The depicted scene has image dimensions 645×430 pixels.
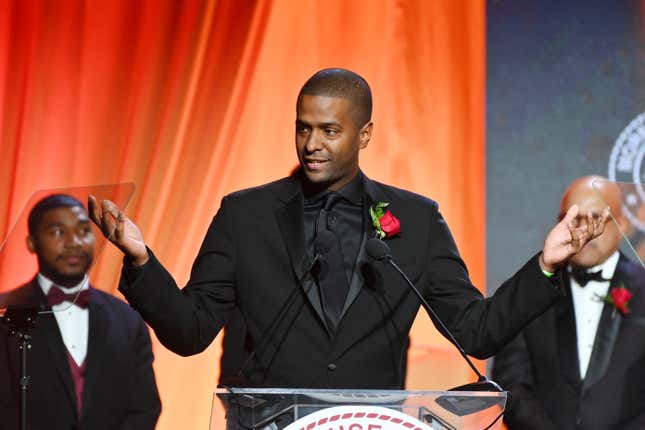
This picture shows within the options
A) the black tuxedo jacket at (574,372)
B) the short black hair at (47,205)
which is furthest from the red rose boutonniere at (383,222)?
the black tuxedo jacket at (574,372)

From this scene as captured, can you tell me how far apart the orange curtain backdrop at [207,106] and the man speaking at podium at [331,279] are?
37.4 inches

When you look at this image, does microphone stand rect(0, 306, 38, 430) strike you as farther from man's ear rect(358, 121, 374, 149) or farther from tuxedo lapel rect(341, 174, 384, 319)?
man's ear rect(358, 121, 374, 149)

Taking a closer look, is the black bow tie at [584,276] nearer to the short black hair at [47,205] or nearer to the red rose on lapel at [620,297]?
the red rose on lapel at [620,297]

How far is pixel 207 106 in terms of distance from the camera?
3561 millimetres

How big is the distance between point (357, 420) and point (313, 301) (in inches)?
25.5

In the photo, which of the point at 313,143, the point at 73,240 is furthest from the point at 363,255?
the point at 73,240

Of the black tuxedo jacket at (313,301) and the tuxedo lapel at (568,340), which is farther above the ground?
the black tuxedo jacket at (313,301)

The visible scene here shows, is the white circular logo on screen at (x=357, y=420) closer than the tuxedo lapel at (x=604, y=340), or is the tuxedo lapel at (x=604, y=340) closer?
the white circular logo on screen at (x=357, y=420)

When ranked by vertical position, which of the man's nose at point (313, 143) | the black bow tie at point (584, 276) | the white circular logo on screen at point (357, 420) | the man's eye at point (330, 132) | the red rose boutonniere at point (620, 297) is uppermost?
the man's eye at point (330, 132)

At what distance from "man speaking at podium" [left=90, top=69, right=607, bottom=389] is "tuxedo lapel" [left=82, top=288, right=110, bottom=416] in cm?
97

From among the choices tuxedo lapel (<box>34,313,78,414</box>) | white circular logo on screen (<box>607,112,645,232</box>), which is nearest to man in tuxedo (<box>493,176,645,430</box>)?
white circular logo on screen (<box>607,112,645,232</box>)

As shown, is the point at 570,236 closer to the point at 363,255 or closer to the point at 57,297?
the point at 363,255

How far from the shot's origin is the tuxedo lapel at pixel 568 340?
3504mm

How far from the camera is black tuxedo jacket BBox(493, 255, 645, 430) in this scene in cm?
343
